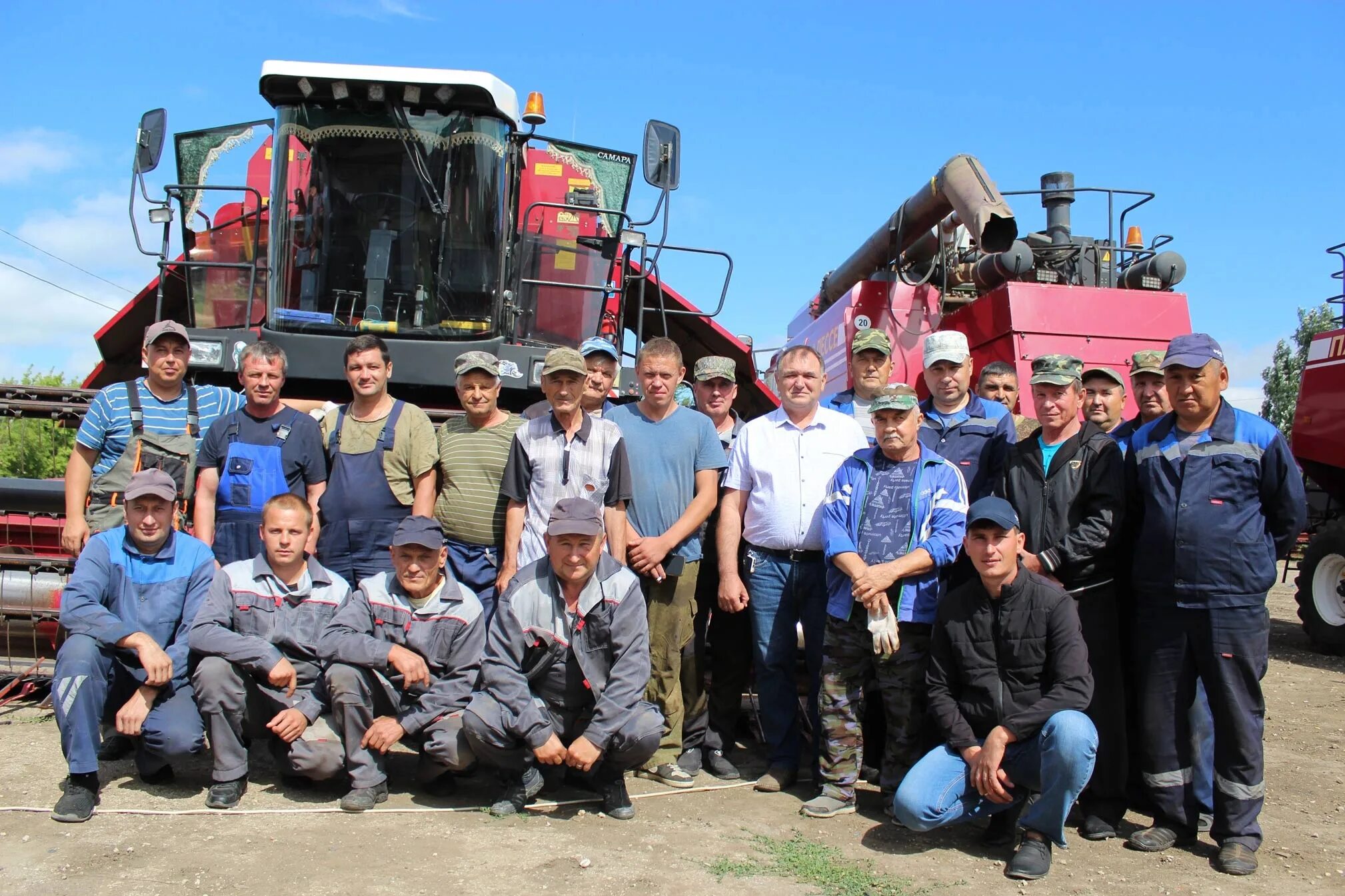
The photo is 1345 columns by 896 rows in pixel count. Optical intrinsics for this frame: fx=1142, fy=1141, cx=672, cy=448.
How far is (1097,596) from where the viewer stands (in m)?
4.65

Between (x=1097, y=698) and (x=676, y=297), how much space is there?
5306 mm

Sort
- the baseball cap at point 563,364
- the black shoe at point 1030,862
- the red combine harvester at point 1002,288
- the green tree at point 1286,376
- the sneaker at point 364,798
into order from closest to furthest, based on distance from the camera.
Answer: the black shoe at point 1030,862
the sneaker at point 364,798
the baseball cap at point 563,364
the red combine harvester at point 1002,288
the green tree at point 1286,376

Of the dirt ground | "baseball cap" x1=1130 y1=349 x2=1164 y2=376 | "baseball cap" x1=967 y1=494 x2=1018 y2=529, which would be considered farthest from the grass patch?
"baseball cap" x1=1130 y1=349 x2=1164 y2=376

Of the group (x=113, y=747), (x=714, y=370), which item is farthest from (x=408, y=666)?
(x=714, y=370)

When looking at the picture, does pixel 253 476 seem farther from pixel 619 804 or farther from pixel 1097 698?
pixel 1097 698

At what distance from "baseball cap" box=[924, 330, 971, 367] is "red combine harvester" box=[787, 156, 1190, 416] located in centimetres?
231

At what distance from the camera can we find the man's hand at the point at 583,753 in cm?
445

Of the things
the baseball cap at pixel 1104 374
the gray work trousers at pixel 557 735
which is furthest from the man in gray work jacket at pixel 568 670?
the baseball cap at pixel 1104 374

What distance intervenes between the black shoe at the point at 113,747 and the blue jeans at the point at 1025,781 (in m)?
3.48

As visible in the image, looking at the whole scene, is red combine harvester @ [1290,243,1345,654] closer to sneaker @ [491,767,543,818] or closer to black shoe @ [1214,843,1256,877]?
black shoe @ [1214,843,1256,877]

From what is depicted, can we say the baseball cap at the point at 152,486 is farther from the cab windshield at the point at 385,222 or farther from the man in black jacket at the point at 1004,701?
the man in black jacket at the point at 1004,701

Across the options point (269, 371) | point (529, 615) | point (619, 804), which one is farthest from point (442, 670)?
point (269, 371)

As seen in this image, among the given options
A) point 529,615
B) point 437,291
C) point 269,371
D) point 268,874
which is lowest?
point 268,874

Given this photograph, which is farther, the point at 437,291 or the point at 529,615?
the point at 437,291
